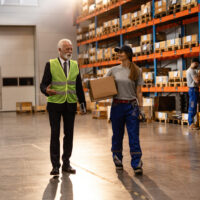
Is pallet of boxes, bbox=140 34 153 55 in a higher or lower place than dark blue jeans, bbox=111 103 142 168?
higher

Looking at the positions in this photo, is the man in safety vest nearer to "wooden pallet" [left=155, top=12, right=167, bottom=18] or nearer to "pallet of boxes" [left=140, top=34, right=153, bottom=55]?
"wooden pallet" [left=155, top=12, right=167, bottom=18]

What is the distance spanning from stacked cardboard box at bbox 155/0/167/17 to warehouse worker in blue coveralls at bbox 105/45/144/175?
8.80 metres

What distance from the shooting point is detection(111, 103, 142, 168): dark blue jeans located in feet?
18.7

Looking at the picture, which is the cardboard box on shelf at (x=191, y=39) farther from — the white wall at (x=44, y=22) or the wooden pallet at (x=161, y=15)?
the white wall at (x=44, y=22)

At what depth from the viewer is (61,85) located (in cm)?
562

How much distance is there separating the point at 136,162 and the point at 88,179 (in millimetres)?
715

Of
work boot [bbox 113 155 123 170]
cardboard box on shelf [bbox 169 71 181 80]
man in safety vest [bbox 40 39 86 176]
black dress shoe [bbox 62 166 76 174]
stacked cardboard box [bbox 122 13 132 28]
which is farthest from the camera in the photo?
stacked cardboard box [bbox 122 13 132 28]

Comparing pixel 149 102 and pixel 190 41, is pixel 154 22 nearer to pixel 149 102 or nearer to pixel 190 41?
pixel 190 41

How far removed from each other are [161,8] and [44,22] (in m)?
10.9

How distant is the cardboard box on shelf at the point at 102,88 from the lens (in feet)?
18.7

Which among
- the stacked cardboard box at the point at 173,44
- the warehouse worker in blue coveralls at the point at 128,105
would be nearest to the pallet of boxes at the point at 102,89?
the warehouse worker in blue coveralls at the point at 128,105

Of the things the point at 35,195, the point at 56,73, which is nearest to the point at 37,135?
the point at 56,73

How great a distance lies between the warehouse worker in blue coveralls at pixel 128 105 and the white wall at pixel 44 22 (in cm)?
1791

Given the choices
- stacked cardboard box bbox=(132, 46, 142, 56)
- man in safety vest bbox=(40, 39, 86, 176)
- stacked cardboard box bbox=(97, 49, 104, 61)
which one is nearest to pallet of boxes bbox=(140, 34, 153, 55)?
stacked cardboard box bbox=(132, 46, 142, 56)
